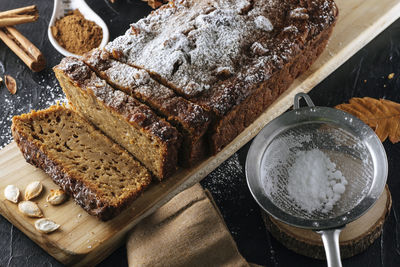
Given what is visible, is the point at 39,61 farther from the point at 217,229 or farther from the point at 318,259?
the point at 318,259

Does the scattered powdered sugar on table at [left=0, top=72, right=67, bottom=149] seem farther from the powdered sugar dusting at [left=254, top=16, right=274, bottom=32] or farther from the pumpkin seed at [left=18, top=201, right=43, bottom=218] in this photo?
the powdered sugar dusting at [left=254, top=16, right=274, bottom=32]

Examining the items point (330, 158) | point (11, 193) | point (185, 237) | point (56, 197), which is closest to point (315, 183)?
point (330, 158)

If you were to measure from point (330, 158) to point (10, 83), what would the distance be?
9.49 feet

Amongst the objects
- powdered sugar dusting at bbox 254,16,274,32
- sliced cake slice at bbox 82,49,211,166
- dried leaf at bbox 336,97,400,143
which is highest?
powdered sugar dusting at bbox 254,16,274,32

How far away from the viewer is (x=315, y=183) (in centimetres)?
339

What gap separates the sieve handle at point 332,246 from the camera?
312 cm

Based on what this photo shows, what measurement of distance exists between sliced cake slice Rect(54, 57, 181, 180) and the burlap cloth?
0.31 m

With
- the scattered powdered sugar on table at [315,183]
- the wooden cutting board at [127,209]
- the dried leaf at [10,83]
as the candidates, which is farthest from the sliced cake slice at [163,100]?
the dried leaf at [10,83]

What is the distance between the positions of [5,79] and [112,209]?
6.51 feet

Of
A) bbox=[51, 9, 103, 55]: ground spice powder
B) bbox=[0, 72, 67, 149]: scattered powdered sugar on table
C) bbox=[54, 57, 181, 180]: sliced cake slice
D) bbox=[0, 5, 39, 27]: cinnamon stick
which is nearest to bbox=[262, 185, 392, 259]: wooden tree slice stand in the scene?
bbox=[54, 57, 181, 180]: sliced cake slice

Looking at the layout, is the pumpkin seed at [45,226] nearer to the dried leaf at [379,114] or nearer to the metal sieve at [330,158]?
the metal sieve at [330,158]

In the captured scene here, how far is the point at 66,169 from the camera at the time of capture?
3545 mm

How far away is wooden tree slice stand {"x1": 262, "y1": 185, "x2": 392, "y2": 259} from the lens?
336 cm

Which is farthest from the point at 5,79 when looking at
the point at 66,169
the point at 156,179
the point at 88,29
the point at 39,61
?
the point at 156,179
